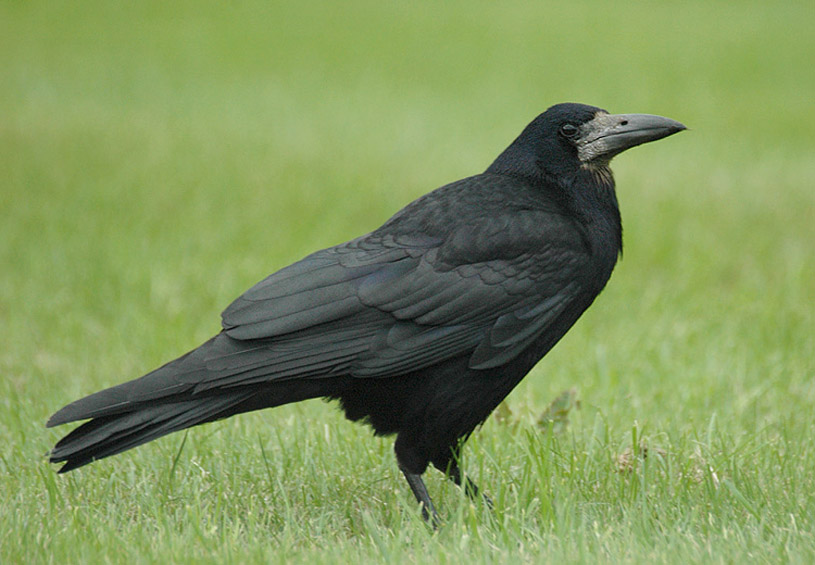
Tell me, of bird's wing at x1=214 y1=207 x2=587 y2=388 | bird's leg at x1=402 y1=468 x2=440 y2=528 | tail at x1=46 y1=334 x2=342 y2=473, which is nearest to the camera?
tail at x1=46 y1=334 x2=342 y2=473

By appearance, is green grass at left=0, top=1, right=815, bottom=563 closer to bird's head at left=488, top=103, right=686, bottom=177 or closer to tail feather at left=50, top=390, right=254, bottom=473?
tail feather at left=50, top=390, right=254, bottom=473

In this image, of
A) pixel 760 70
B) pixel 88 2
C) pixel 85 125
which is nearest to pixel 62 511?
pixel 85 125

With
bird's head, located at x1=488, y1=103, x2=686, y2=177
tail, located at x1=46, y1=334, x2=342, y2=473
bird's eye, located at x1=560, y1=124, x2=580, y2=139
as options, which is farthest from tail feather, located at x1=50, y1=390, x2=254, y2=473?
bird's eye, located at x1=560, y1=124, x2=580, y2=139

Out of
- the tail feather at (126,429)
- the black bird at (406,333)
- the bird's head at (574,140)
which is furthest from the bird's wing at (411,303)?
the bird's head at (574,140)

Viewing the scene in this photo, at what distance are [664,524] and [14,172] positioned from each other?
7.56 m

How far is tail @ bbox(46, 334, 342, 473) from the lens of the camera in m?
3.28

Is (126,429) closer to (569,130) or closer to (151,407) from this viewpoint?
(151,407)

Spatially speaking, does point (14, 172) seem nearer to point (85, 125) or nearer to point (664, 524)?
point (85, 125)

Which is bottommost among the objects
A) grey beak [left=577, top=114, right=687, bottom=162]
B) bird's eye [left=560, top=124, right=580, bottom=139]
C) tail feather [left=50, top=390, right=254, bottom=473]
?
tail feather [left=50, top=390, right=254, bottom=473]

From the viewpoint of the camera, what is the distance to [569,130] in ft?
13.0

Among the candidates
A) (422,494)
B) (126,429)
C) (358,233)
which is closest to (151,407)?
(126,429)

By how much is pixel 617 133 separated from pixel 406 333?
47.5 inches

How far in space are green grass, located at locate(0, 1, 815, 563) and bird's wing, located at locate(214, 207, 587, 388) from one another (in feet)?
1.58

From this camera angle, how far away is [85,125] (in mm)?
10719
